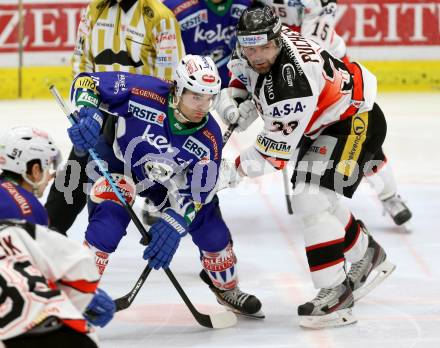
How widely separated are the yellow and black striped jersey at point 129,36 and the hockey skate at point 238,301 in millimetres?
1138

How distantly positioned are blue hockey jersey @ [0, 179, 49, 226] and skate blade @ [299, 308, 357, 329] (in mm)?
1380

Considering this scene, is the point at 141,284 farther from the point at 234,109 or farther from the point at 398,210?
the point at 398,210

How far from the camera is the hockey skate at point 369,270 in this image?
13.9 ft

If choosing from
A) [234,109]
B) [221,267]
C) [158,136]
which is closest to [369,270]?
[221,267]

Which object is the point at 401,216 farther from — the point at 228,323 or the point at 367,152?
the point at 228,323

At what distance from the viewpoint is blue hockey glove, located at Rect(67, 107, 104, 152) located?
3680 millimetres

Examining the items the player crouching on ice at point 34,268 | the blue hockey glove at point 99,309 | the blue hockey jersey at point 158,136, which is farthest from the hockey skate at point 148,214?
the player crouching on ice at point 34,268

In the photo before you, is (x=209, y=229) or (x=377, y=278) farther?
(x=377, y=278)

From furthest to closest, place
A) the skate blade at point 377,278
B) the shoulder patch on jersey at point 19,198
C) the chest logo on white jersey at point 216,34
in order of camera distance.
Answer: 1. the chest logo on white jersey at point 216,34
2. the skate blade at point 377,278
3. the shoulder patch on jersey at point 19,198

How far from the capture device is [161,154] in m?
3.82

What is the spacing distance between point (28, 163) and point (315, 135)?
146 cm

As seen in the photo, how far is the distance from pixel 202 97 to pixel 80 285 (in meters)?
1.08

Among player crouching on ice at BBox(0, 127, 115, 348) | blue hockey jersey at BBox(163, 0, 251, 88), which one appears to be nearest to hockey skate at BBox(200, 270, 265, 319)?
player crouching on ice at BBox(0, 127, 115, 348)

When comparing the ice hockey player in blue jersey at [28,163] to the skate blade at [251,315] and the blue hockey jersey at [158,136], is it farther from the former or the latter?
the skate blade at [251,315]
